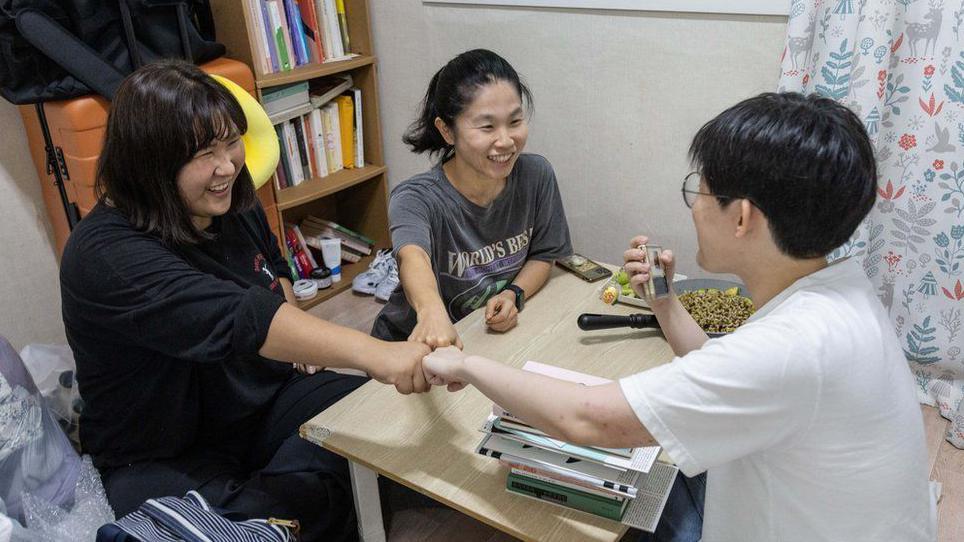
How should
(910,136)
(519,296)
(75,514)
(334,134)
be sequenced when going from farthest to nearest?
(334,134) < (910,136) < (519,296) < (75,514)

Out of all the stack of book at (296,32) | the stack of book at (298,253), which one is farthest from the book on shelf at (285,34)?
the stack of book at (298,253)

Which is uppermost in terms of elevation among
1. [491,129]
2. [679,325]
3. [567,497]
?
[491,129]

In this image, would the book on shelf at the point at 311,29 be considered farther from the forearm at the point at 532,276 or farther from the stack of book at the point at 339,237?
the forearm at the point at 532,276

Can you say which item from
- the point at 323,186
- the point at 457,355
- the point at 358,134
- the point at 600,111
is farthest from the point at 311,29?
the point at 457,355

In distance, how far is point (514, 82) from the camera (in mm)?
1761

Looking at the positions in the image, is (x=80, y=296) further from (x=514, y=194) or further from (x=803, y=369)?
(x=803, y=369)

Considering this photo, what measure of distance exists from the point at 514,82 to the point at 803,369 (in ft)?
3.65

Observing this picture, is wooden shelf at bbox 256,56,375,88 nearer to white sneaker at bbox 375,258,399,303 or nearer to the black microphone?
white sneaker at bbox 375,258,399,303

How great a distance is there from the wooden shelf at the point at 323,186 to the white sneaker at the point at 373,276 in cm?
37

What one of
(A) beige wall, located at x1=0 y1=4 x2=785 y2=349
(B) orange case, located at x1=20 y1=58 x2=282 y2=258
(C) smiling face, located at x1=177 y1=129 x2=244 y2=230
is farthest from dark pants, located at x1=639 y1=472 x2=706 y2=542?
(B) orange case, located at x1=20 y1=58 x2=282 y2=258

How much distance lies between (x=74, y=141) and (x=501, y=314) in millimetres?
1469

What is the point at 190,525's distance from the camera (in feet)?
4.12

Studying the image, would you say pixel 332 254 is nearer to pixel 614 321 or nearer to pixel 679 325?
pixel 614 321

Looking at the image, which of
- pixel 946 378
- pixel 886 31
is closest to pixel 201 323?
pixel 886 31
